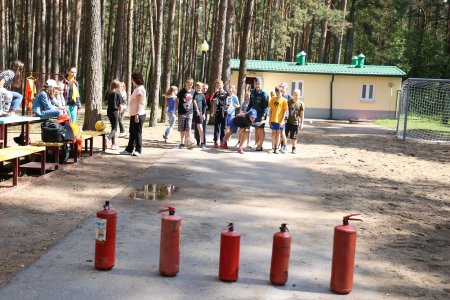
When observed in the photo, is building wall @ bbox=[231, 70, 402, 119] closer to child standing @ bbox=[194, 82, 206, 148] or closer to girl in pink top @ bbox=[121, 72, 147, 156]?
child standing @ bbox=[194, 82, 206, 148]

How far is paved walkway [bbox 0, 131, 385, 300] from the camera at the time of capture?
504 cm

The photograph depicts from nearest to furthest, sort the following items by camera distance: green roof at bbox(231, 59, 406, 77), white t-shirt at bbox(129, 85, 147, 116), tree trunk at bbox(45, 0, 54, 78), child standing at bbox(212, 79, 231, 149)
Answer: white t-shirt at bbox(129, 85, 147, 116)
child standing at bbox(212, 79, 231, 149)
tree trunk at bbox(45, 0, 54, 78)
green roof at bbox(231, 59, 406, 77)

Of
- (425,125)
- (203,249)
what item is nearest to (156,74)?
(425,125)

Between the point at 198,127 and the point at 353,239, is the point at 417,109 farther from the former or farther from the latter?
the point at 353,239

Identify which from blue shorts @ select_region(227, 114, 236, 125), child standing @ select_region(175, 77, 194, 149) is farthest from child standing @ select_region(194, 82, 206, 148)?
blue shorts @ select_region(227, 114, 236, 125)

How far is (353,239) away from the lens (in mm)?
5223

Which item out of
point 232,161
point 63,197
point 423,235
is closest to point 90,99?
point 232,161

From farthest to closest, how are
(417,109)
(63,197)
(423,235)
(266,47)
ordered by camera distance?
(266,47), (417,109), (63,197), (423,235)

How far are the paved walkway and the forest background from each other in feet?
23.3

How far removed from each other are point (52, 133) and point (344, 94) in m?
29.3

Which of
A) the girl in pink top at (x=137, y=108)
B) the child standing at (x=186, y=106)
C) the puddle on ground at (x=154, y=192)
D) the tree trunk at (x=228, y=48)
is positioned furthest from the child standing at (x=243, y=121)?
the tree trunk at (x=228, y=48)

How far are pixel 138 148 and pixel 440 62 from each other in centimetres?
3135

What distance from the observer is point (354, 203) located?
31.8ft

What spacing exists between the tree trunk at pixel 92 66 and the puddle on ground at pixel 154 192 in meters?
6.06
